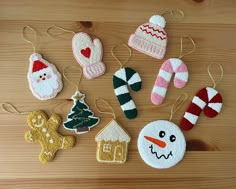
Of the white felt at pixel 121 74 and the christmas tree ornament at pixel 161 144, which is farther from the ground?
the white felt at pixel 121 74

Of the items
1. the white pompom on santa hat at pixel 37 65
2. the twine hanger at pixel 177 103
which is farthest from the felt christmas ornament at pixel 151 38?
the white pompom on santa hat at pixel 37 65

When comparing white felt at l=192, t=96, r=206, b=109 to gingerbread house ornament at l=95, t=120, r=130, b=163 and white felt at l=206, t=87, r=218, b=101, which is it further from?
gingerbread house ornament at l=95, t=120, r=130, b=163

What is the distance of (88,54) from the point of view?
791 millimetres

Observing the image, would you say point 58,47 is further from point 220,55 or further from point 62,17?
point 220,55

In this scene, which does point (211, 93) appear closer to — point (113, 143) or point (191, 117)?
point (191, 117)

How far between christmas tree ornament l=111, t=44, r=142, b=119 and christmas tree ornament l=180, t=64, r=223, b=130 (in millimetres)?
117

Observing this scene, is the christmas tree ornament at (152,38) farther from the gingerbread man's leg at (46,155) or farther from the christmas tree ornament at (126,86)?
the gingerbread man's leg at (46,155)

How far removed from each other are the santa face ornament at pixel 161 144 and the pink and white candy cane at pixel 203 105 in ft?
0.10

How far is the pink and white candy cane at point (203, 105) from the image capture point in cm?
79

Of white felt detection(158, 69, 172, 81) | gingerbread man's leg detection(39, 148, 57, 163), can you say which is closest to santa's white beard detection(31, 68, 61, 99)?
gingerbread man's leg detection(39, 148, 57, 163)

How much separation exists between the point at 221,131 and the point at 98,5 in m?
0.41

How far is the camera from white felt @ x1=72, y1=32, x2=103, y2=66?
789 mm

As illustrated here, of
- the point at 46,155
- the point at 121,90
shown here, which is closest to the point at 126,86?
the point at 121,90

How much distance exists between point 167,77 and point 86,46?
0.20 m
